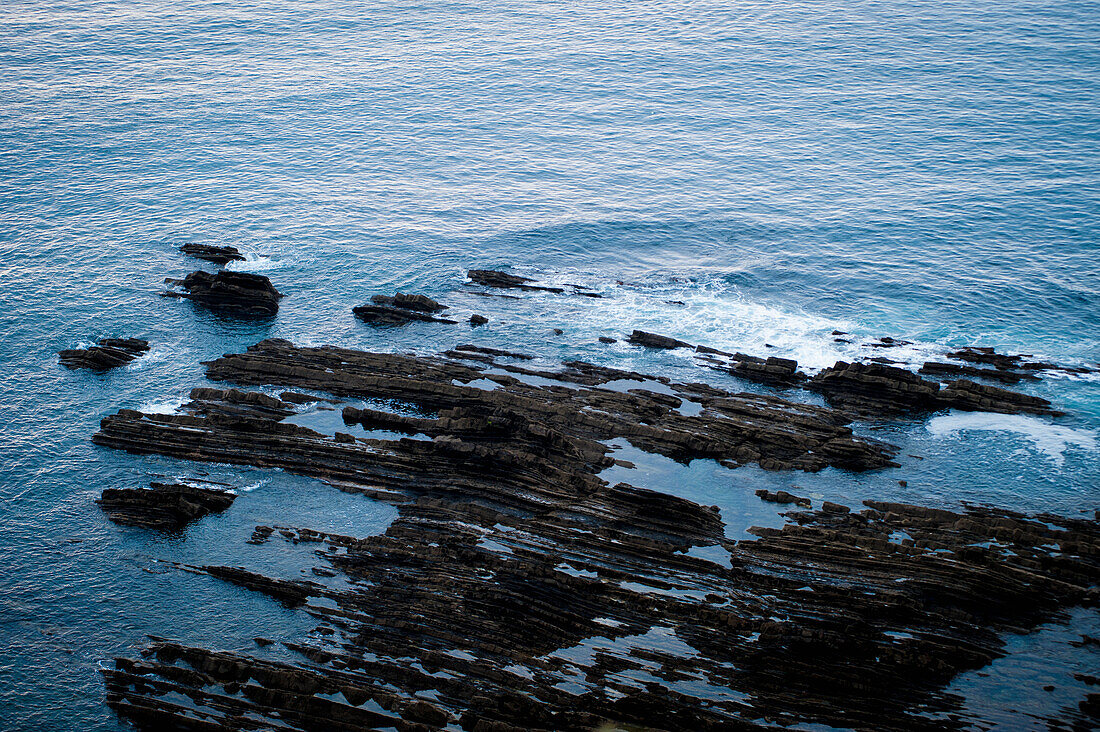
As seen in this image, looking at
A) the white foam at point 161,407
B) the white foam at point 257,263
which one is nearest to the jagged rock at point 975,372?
the white foam at point 161,407

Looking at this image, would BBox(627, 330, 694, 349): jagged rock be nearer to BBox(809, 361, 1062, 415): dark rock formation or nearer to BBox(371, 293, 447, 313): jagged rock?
BBox(809, 361, 1062, 415): dark rock formation

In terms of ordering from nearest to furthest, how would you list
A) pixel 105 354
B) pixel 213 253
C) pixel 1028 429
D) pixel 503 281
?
pixel 1028 429
pixel 105 354
pixel 503 281
pixel 213 253

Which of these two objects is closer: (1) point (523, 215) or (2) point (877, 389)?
(2) point (877, 389)

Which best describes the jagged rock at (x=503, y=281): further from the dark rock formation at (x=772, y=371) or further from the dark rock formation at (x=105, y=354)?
the dark rock formation at (x=105, y=354)

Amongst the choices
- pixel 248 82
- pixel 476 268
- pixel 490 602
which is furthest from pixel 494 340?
pixel 248 82

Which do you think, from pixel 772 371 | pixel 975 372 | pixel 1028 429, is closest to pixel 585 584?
pixel 772 371

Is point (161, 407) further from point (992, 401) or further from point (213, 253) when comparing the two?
point (992, 401)

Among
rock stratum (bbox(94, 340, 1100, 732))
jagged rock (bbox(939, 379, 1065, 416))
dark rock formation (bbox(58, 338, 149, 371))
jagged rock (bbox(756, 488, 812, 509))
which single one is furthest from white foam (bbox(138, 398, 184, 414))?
jagged rock (bbox(939, 379, 1065, 416))
